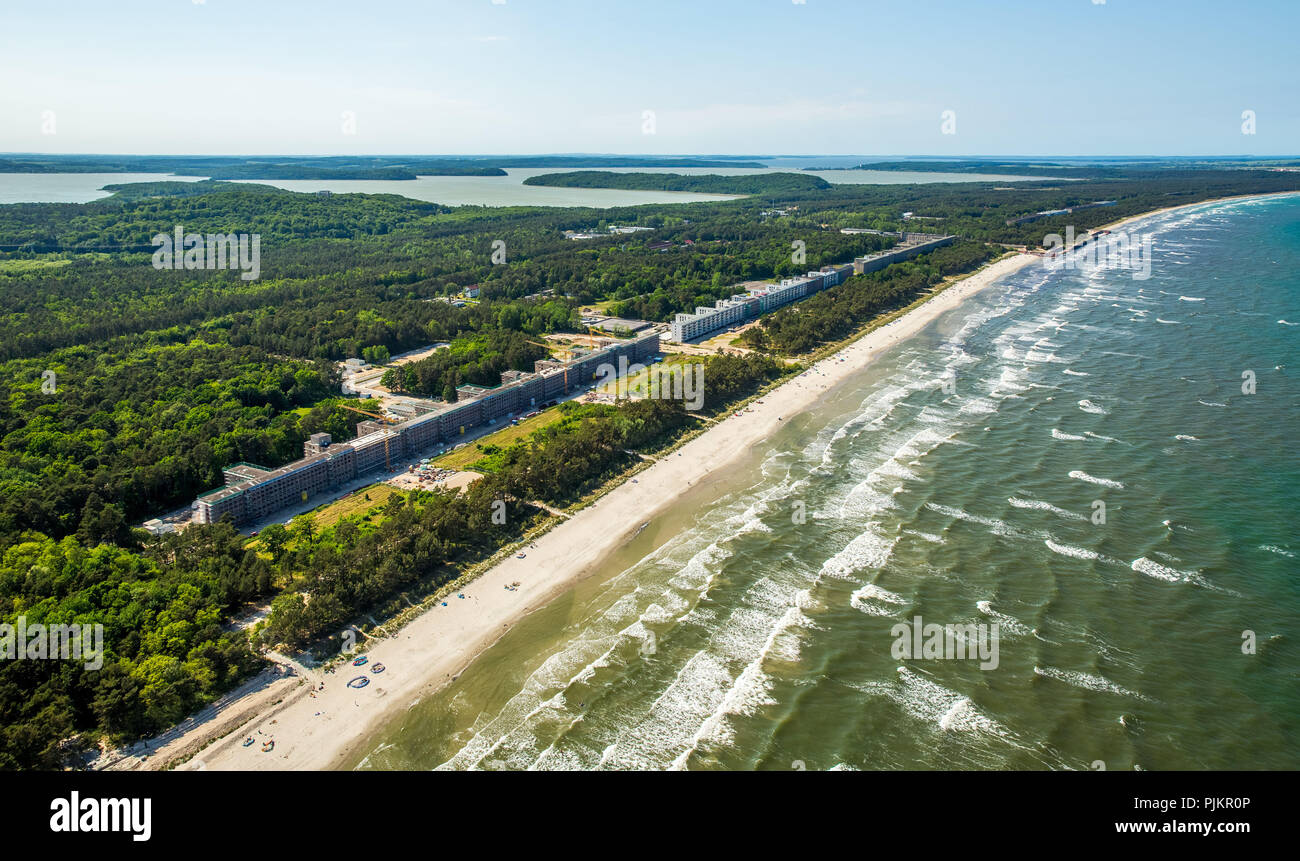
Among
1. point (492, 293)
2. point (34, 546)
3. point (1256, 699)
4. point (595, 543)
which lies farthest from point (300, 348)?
point (1256, 699)

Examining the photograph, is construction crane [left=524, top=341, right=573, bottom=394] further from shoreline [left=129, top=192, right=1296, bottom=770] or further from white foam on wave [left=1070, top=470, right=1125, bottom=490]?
white foam on wave [left=1070, top=470, right=1125, bottom=490]

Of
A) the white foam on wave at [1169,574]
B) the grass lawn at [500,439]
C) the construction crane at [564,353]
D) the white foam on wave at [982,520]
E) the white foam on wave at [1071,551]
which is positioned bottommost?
the white foam on wave at [1169,574]

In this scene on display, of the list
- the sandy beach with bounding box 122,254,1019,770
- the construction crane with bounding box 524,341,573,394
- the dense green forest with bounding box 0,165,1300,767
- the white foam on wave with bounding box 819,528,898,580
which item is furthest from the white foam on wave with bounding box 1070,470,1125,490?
the construction crane with bounding box 524,341,573,394

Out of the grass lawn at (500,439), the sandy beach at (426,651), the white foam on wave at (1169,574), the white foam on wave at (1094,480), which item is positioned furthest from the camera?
the grass lawn at (500,439)

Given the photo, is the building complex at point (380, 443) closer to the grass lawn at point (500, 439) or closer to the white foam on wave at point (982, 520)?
the grass lawn at point (500, 439)

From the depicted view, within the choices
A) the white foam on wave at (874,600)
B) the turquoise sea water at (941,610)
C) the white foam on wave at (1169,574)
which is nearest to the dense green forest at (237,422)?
the turquoise sea water at (941,610)

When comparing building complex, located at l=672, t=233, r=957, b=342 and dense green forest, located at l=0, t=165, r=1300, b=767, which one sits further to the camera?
building complex, located at l=672, t=233, r=957, b=342
